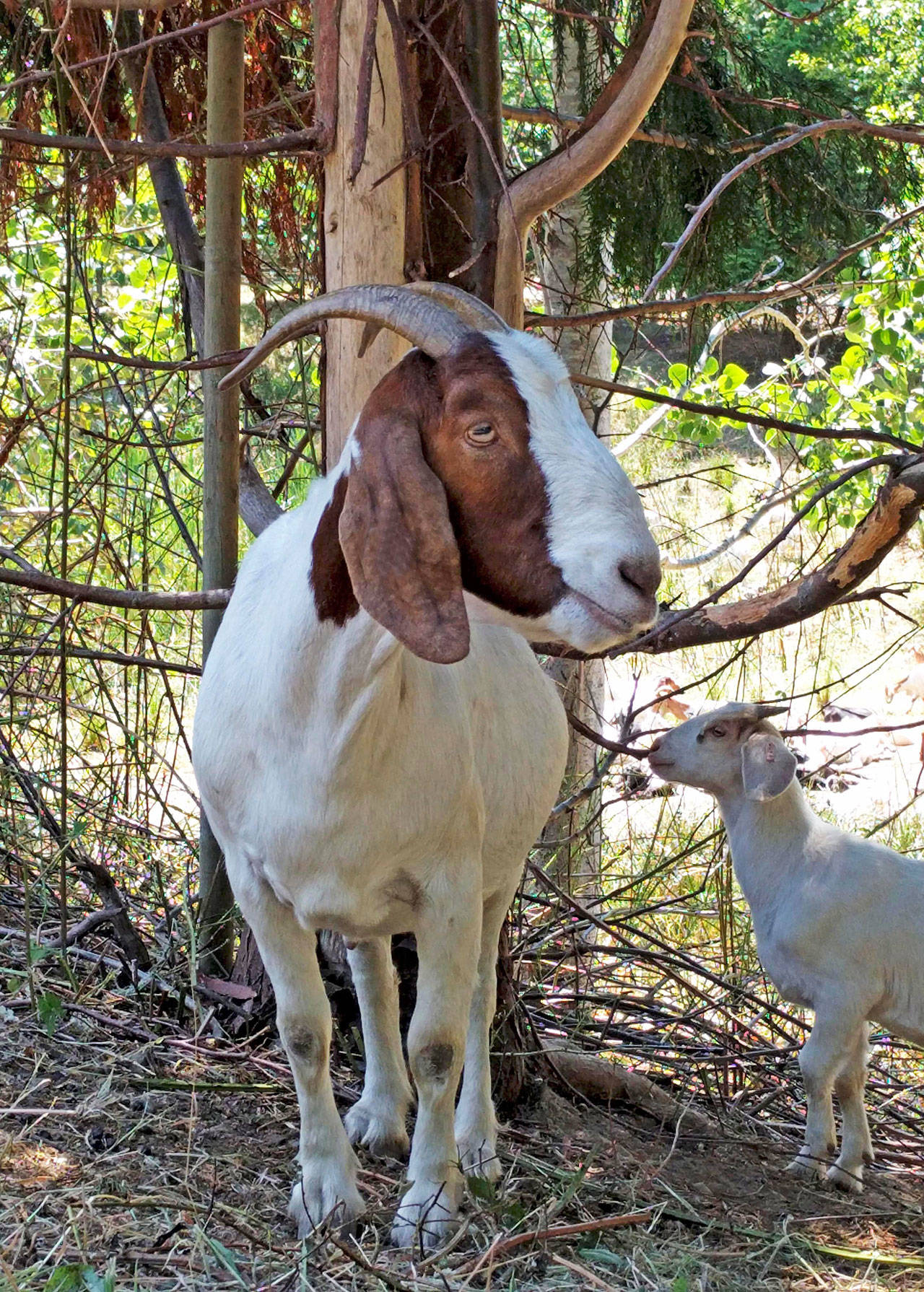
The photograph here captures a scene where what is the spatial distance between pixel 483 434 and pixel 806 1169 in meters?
2.37

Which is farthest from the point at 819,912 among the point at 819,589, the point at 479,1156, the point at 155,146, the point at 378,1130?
the point at 155,146

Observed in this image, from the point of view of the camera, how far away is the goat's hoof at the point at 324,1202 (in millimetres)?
2662

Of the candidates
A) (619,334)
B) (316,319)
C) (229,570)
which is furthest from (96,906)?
(619,334)

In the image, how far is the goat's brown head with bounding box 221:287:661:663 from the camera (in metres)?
2.04

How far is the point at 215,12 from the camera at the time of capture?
393 cm

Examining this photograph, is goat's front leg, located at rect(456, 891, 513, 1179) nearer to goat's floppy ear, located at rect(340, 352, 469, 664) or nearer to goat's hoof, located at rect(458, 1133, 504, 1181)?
goat's hoof, located at rect(458, 1133, 504, 1181)

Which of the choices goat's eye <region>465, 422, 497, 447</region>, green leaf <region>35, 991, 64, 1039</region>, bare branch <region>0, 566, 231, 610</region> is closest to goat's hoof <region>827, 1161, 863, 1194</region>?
green leaf <region>35, 991, 64, 1039</region>

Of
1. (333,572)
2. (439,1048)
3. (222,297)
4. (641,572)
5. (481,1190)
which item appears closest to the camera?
(641,572)

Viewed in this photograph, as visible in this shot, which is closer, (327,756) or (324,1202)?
(327,756)

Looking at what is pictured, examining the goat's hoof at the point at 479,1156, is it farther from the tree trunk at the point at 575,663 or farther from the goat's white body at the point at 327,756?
the tree trunk at the point at 575,663

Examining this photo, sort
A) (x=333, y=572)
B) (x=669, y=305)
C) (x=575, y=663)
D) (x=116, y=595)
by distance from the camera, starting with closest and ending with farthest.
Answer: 1. (x=333, y=572)
2. (x=116, y=595)
3. (x=669, y=305)
4. (x=575, y=663)

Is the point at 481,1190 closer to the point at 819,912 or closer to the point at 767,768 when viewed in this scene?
the point at 819,912

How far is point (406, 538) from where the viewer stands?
2.13 metres

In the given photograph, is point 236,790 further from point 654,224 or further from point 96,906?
point 654,224
